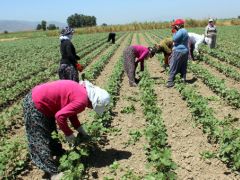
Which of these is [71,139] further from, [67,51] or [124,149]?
[67,51]

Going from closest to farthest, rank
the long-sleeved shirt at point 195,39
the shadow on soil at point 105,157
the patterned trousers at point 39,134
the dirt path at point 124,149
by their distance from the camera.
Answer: the patterned trousers at point 39,134
the dirt path at point 124,149
the shadow on soil at point 105,157
the long-sleeved shirt at point 195,39

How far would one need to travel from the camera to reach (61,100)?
4570 millimetres

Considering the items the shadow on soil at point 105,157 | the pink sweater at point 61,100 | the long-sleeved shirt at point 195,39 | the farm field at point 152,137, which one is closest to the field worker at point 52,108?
the pink sweater at point 61,100

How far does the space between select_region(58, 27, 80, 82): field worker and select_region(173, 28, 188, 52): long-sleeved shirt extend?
9.22 ft

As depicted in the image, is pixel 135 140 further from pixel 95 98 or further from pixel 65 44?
pixel 65 44

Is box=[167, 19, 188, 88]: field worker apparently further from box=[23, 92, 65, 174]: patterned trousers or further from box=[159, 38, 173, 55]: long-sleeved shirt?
box=[23, 92, 65, 174]: patterned trousers

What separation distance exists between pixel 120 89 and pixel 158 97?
4.96 feet

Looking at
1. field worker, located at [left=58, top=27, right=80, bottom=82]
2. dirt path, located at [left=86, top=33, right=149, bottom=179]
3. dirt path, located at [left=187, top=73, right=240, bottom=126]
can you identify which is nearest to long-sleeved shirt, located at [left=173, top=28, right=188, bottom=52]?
dirt path, located at [left=187, top=73, right=240, bottom=126]

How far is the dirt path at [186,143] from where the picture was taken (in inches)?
197

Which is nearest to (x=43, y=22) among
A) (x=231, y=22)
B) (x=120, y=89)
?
(x=231, y=22)

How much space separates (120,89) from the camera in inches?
402

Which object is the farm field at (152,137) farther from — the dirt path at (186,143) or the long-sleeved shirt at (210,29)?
the long-sleeved shirt at (210,29)

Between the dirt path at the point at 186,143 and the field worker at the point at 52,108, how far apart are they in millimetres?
1522

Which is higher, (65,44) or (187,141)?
(65,44)
